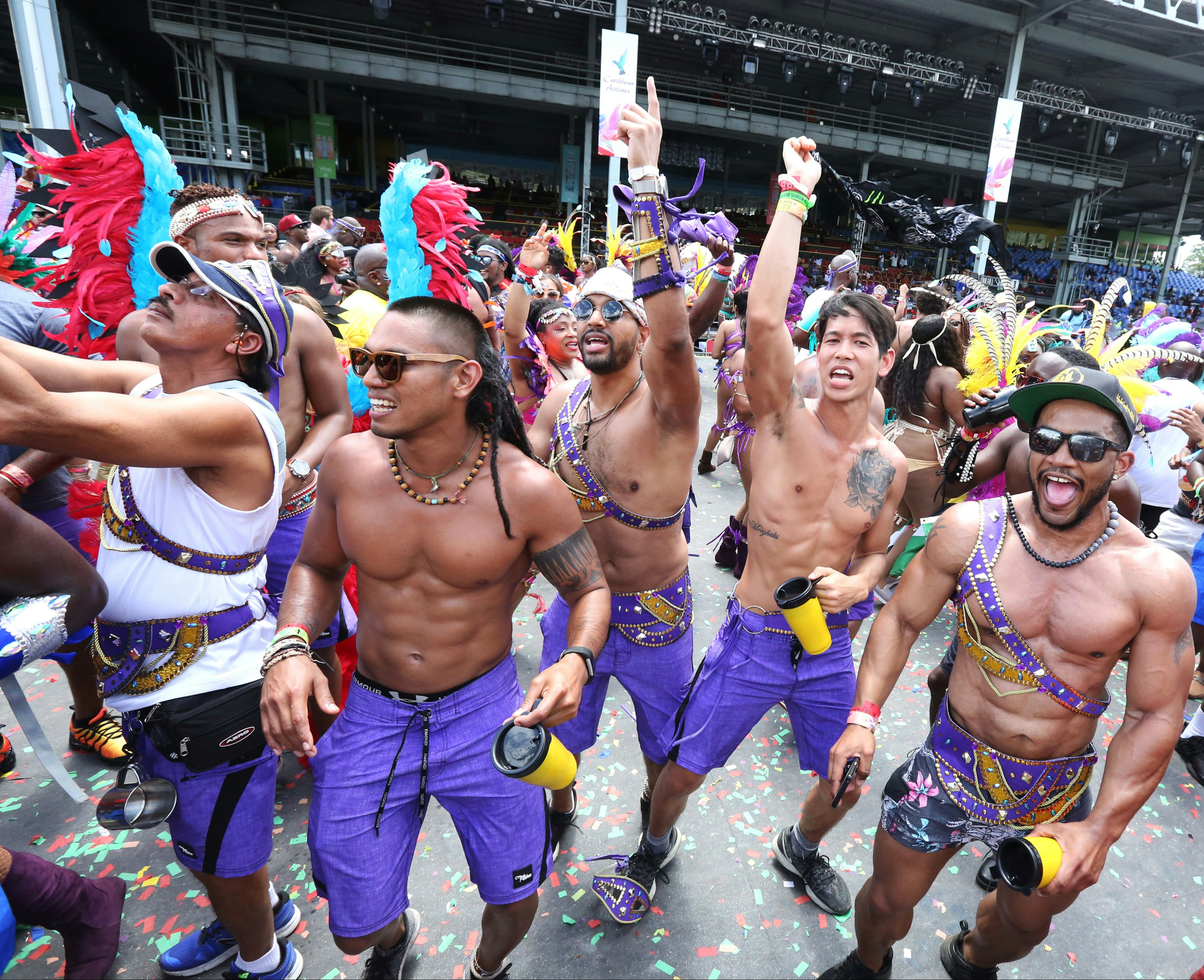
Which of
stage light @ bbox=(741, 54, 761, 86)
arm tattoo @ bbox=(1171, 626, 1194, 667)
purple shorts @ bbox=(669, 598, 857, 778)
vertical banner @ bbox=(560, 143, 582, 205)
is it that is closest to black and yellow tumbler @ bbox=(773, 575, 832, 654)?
purple shorts @ bbox=(669, 598, 857, 778)

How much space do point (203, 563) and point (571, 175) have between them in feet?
84.9

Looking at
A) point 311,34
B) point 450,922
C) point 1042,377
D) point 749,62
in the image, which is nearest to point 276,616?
point 450,922

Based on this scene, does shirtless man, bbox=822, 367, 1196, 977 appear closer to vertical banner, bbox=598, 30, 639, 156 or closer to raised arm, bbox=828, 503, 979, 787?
raised arm, bbox=828, 503, 979, 787

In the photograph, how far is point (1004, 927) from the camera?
2.19 meters

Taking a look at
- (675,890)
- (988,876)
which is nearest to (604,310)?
(675,890)

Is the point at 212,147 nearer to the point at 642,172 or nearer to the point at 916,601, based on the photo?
the point at 642,172

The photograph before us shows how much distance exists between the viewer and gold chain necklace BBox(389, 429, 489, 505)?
6.46ft

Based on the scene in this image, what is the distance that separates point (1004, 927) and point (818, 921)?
707 mm

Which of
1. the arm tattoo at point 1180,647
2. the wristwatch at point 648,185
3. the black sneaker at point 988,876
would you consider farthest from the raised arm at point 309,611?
the black sneaker at point 988,876

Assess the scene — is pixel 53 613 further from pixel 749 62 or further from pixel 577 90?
pixel 749 62

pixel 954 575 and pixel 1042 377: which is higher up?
pixel 1042 377

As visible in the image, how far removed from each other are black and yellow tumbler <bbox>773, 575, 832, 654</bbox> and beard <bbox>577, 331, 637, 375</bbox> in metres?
1.17

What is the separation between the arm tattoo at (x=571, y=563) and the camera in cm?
204

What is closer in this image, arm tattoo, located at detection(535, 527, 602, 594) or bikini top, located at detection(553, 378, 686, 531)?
arm tattoo, located at detection(535, 527, 602, 594)
